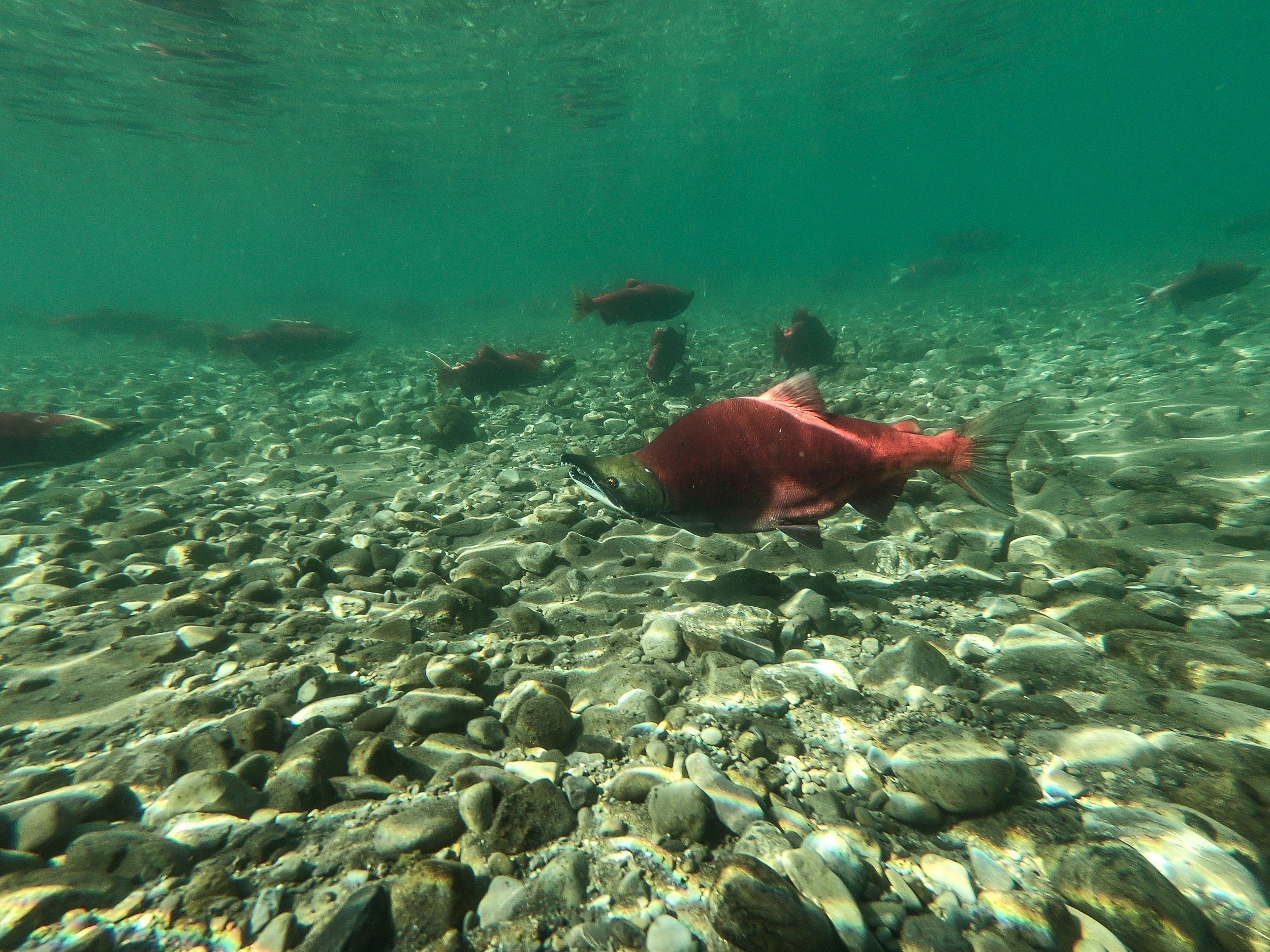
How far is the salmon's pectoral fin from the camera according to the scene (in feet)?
Result: 7.88

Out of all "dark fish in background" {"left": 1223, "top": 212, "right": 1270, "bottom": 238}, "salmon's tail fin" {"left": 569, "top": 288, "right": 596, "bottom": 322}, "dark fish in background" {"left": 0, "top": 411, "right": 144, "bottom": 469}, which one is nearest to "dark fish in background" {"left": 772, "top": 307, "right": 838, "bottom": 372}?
"salmon's tail fin" {"left": 569, "top": 288, "right": 596, "bottom": 322}

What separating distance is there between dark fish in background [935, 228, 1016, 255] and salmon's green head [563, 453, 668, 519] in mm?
28790

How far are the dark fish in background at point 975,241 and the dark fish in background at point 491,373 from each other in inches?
986

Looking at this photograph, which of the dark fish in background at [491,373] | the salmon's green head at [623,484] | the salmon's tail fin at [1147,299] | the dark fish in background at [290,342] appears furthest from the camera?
the salmon's tail fin at [1147,299]

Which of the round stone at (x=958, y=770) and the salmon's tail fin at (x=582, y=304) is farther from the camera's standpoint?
the salmon's tail fin at (x=582, y=304)

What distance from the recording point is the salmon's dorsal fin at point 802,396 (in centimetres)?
264

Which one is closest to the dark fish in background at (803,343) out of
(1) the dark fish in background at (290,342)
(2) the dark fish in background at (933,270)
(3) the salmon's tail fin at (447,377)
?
(3) the salmon's tail fin at (447,377)

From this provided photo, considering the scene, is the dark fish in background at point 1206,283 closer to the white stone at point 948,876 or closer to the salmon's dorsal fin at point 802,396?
the salmon's dorsal fin at point 802,396

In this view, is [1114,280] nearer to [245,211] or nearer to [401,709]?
[401,709]

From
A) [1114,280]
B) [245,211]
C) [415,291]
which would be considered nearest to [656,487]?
[1114,280]

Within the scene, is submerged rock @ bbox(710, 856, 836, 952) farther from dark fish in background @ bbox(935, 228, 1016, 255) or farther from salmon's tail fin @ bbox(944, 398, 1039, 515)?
dark fish in background @ bbox(935, 228, 1016, 255)

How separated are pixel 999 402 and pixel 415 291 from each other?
7341cm

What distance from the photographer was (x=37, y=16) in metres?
19.1

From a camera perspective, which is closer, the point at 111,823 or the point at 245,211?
the point at 111,823
